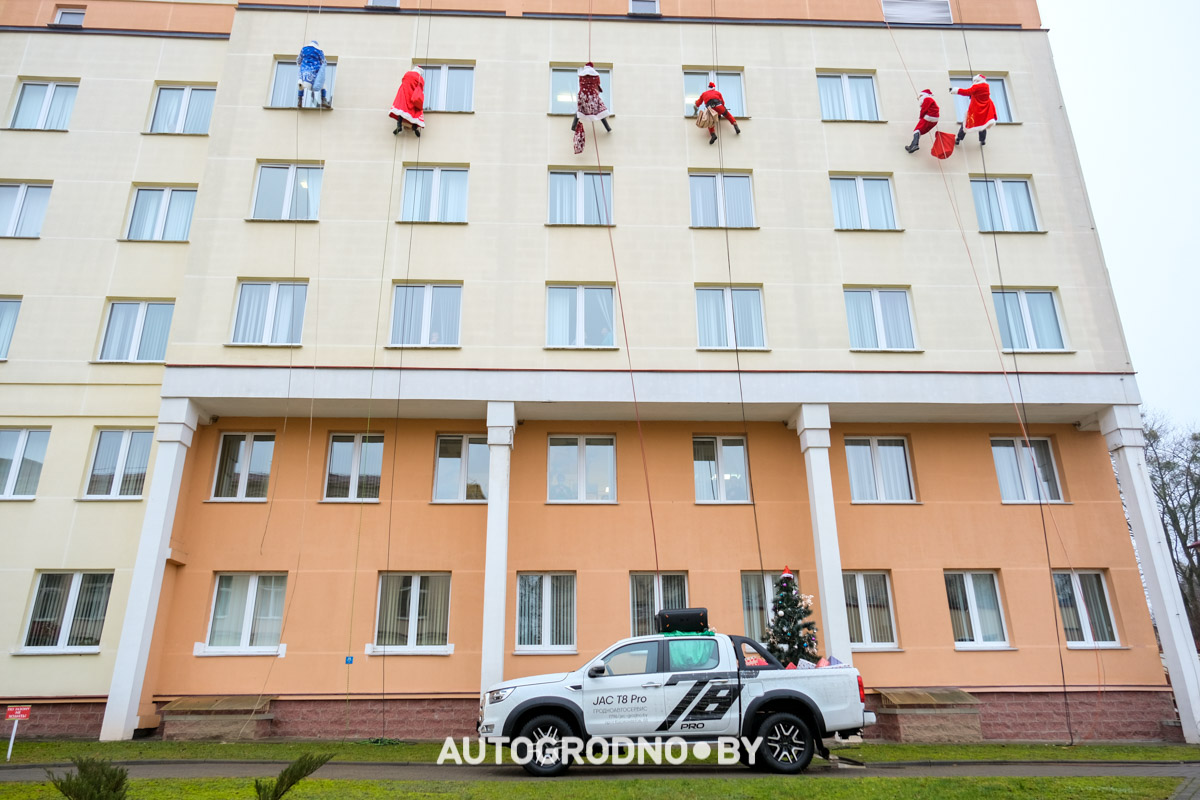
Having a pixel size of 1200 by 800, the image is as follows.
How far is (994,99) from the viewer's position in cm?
1931

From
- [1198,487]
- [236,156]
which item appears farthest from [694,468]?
[1198,487]

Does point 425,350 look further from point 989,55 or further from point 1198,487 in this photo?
point 1198,487

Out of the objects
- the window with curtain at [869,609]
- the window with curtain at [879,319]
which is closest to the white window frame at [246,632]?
the window with curtain at [869,609]

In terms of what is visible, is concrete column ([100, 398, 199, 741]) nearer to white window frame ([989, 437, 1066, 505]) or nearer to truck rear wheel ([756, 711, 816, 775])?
truck rear wheel ([756, 711, 816, 775])

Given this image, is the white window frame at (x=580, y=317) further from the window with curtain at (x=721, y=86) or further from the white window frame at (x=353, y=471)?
the window with curtain at (x=721, y=86)

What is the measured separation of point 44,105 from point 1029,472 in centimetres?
2631

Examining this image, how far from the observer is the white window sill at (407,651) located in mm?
15289

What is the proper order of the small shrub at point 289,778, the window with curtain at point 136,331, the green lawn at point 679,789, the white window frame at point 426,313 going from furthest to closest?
the window with curtain at point 136,331 → the white window frame at point 426,313 → the green lawn at point 679,789 → the small shrub at point 289,778

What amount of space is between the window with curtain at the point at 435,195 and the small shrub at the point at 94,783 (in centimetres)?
1422

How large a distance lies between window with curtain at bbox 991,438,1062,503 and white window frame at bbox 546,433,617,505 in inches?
348

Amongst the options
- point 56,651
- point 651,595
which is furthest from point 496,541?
point 56,651

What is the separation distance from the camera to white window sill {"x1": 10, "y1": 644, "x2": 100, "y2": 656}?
14.9 m

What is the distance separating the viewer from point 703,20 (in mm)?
19578

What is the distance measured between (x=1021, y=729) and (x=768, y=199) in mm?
12813
